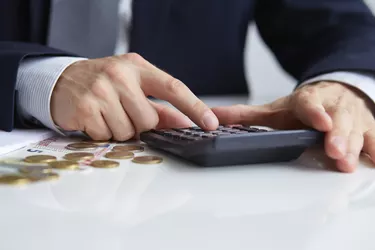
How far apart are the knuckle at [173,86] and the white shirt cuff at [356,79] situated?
0.24 metres

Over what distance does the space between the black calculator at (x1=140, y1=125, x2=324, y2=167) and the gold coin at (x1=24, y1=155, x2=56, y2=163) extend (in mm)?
113

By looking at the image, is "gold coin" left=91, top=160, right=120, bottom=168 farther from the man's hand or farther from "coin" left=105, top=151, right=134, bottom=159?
the man's hand

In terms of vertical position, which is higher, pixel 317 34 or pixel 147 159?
pixel 317 34

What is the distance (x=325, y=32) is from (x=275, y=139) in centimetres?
62

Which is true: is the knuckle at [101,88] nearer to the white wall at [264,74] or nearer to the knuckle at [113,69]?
the knuckle at [113,69]

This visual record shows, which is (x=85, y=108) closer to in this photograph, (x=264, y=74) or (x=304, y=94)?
(x=304, y=94)

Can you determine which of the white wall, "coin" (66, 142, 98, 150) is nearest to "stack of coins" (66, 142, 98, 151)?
"coin" (66, 142, 98, 150)

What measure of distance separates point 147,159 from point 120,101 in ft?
0.33

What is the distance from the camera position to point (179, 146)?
49cm

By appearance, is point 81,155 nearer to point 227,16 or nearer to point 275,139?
point 275,139

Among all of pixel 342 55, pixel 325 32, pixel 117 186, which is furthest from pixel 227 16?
pixel 117 186

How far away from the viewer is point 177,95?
57 centimetres

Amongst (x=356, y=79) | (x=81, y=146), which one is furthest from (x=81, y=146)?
(x=356, y=79)

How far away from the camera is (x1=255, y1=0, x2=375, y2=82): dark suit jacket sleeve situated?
31.0 inches
